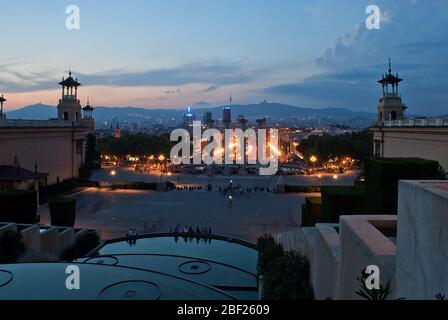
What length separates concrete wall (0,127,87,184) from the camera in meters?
28.8

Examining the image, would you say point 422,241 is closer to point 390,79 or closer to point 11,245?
point 11,245

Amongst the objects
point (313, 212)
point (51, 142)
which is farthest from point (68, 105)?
point (313, 212)

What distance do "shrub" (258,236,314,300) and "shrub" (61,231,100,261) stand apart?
801 cm

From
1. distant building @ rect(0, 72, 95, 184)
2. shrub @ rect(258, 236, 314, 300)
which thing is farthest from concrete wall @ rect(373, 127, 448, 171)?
distant building @ rect(0, 72, 95, 184)

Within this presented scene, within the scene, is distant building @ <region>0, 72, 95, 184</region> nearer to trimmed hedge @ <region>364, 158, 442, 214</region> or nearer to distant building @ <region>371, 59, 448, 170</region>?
trimmed hedge @ <region>364, 158, 442, 214</region>

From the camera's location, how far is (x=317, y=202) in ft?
61.1

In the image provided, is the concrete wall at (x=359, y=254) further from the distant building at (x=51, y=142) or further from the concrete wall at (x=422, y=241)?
the distant building at (x=51, y=142)

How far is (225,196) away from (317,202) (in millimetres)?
15835

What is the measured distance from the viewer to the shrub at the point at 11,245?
560 inches

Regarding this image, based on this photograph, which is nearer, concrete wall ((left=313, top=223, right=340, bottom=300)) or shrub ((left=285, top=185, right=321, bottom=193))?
concrete wall ((left=313, top=223, right=340, bottom=300))

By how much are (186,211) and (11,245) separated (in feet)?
43.2

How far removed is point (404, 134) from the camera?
95.7 ft
